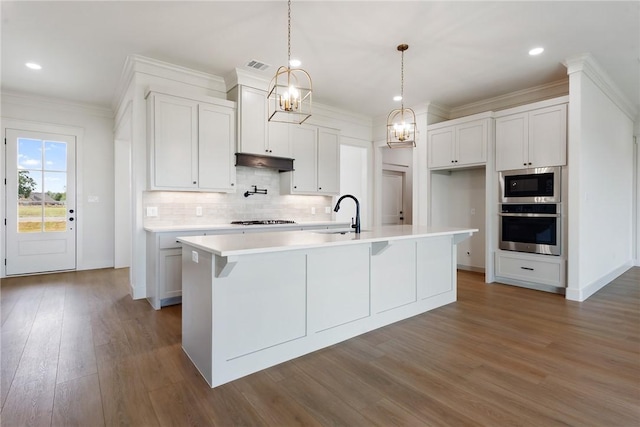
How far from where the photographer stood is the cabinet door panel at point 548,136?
13.7 ft

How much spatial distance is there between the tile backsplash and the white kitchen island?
1.90 meters

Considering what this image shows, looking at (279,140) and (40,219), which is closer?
(279,140)

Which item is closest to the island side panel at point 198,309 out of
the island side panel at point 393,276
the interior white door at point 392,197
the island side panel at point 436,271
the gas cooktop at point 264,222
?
the island side panel at point 393,276

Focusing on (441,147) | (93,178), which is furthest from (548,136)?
(93,178)

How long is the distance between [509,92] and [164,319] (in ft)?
18.7

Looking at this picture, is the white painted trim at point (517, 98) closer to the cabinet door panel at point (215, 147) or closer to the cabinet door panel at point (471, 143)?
the cabinet door panel at point (471, 143)

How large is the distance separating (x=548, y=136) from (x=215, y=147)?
14.3 feet

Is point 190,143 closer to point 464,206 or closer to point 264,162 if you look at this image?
point 264,162

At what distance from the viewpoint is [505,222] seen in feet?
15.8

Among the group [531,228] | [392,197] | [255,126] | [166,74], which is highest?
[166,74]

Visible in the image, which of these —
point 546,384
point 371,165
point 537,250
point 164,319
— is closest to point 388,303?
point 546,384

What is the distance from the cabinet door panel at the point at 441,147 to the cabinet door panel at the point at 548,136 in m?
1.15

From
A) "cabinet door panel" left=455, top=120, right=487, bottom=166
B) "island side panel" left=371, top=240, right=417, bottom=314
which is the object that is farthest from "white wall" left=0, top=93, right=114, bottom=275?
"cabinet door panel" left=455, top=120, right=487, bottom=166

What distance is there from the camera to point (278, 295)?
238 centimetres
